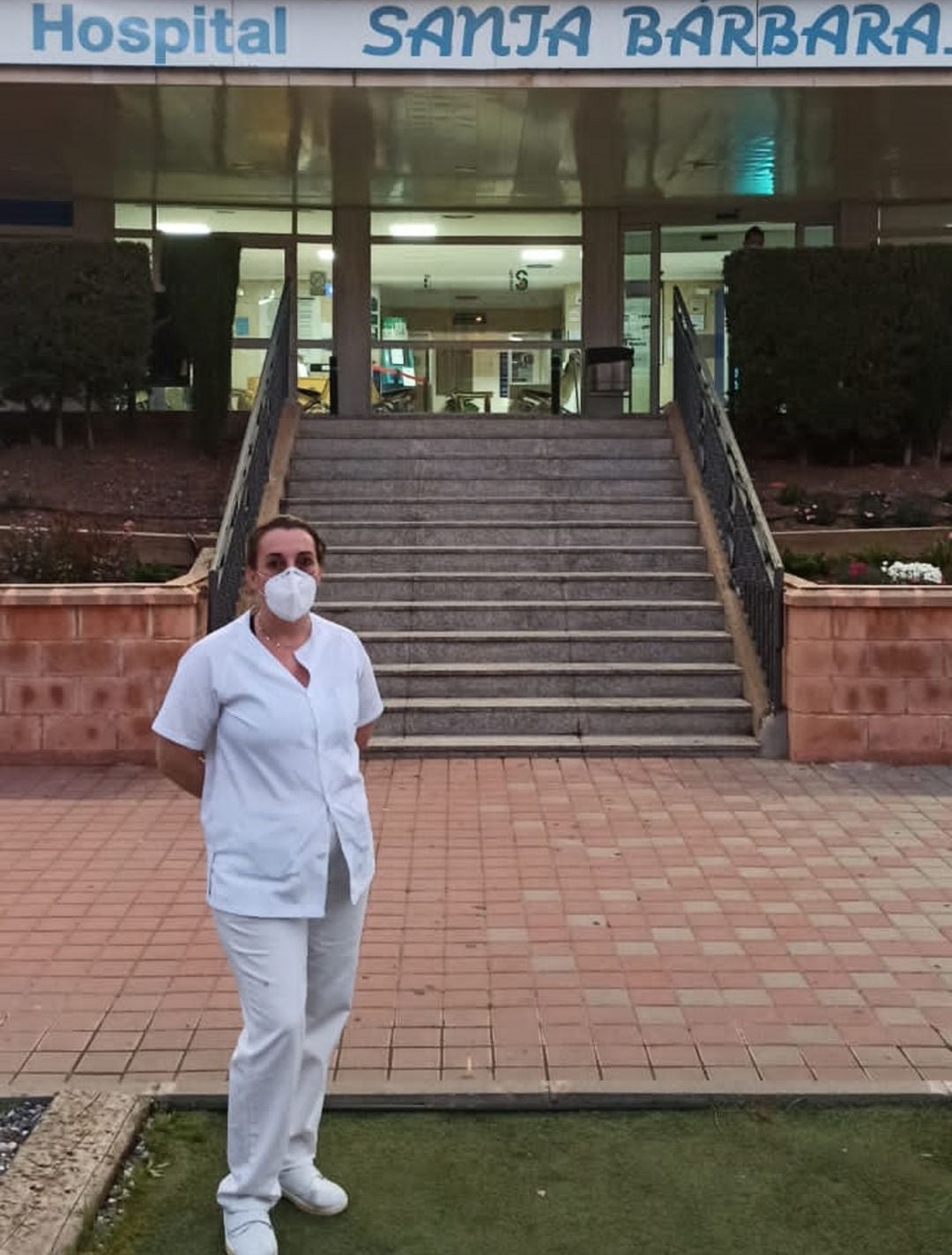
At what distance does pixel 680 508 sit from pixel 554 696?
2.71 m

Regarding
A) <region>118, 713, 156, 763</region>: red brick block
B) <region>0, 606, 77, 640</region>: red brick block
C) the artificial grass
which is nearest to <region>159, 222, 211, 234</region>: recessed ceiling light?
<region>0, 606, 77, 640</region>: red brick block

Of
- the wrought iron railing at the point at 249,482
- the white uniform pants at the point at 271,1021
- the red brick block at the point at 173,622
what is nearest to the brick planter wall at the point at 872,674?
the wrought iron railing at the point at 249,482

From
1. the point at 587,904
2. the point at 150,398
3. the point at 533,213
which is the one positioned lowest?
the point at 587,904

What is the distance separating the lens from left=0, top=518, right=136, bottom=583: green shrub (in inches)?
341

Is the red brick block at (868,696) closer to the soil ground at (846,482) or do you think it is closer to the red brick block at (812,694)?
the red brick block at (812,694)

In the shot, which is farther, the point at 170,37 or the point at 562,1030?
the point at 170,37

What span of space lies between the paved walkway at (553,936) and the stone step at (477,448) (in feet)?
15.2

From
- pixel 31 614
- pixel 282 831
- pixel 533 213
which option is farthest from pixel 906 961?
pixel 533 213

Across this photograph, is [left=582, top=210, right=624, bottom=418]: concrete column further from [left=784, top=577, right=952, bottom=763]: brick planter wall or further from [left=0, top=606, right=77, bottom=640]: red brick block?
[left=0, top=606, right=77, bottom=640]: red brick block

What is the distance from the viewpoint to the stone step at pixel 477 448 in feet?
38.9

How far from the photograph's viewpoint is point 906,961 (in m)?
4.90

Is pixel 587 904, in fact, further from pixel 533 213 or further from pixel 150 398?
pixel 533 213

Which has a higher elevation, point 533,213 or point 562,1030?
point 533,213

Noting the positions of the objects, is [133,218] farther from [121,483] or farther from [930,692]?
[930,692]
